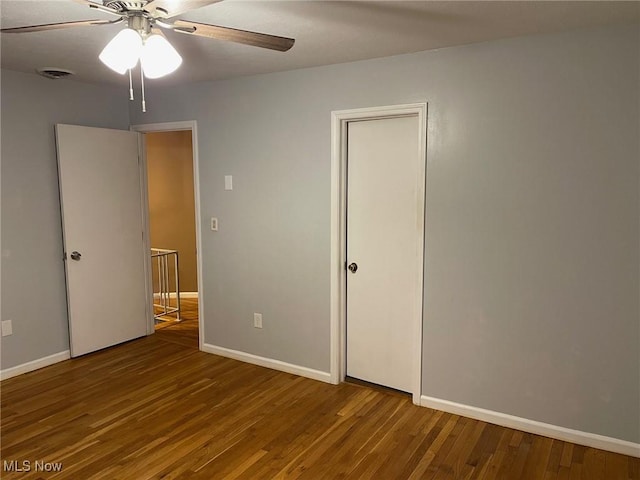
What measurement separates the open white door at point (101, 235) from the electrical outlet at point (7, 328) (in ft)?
1.46

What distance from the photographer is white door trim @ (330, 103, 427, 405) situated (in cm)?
307

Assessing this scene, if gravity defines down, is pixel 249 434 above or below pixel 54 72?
below

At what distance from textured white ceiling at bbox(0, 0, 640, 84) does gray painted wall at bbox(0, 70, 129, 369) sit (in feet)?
1.60

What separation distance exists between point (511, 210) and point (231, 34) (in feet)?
6.14

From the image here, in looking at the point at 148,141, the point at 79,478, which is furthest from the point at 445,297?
the point at 148,141

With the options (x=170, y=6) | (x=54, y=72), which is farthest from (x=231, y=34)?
(x=54, y=72)

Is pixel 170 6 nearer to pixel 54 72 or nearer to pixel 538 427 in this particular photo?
pixel 54 72

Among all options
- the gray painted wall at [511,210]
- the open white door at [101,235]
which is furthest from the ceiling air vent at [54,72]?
the gray painted wall at [511,210]

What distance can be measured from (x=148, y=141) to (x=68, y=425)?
4.14 meters

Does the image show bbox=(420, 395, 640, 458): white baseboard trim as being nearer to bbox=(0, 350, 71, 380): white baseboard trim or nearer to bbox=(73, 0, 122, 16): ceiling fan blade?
bbox=(73, 0, 122, 16): ceiling fan blade

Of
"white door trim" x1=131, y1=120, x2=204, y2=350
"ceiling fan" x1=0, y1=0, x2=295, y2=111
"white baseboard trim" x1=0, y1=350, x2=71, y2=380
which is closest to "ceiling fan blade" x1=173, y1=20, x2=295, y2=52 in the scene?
"ceiling fan" x1=0, y1=0, x2=295, y2=111

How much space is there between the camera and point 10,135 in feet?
11.8

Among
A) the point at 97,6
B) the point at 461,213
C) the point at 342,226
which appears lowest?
the point at 342,226

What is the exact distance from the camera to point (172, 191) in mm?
6312
